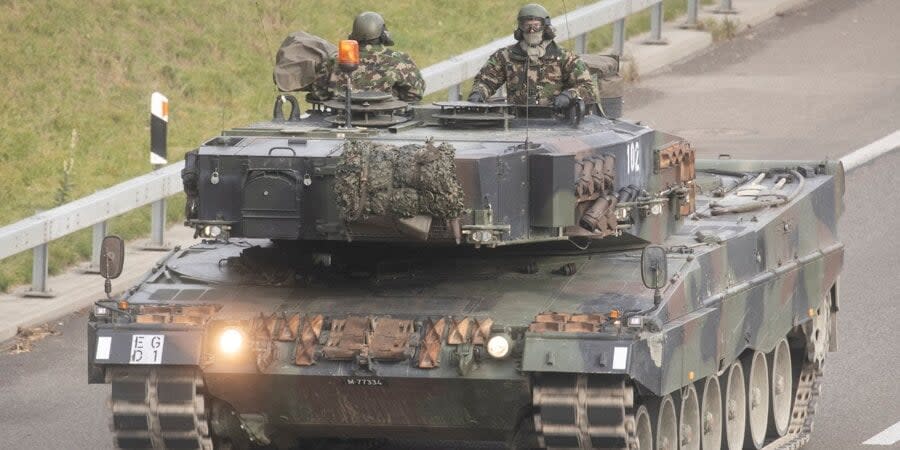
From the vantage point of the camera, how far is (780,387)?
65.2 ft

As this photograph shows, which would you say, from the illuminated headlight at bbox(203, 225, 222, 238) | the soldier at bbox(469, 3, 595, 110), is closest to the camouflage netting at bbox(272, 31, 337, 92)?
the soldier at bbox(469, 3, 595, 110)

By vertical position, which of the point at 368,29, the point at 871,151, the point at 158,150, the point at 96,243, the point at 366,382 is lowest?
the point at 366,382

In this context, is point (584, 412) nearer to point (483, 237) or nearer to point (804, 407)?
point (483, 237)

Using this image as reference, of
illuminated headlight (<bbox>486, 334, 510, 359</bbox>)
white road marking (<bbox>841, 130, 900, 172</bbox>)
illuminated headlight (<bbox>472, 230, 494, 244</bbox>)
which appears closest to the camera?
illuminated headlight (<bbox>486, 334, 510, 359</bbox>)

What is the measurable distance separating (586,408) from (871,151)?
13065mm

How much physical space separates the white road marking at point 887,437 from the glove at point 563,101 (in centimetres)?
384

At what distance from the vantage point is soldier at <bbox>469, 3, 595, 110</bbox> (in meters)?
18.6

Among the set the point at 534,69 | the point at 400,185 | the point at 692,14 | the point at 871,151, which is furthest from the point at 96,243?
the point at 692,14

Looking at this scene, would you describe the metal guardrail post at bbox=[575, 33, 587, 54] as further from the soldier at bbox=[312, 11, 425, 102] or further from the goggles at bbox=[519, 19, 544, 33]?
the soldier at bbox=[312, 11, 425, 102]

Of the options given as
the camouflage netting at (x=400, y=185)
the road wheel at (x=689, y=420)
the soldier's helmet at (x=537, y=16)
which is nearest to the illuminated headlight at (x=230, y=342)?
the camouflage netting at (x=400, y=185)

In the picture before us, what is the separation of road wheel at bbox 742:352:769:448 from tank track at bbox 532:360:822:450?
3529mm

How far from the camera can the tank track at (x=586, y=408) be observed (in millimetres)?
15250

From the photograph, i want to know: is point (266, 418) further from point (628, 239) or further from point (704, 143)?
point (704, 143)

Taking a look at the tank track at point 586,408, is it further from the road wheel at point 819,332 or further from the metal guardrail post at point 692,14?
the metal guardrail post at point 692,14
